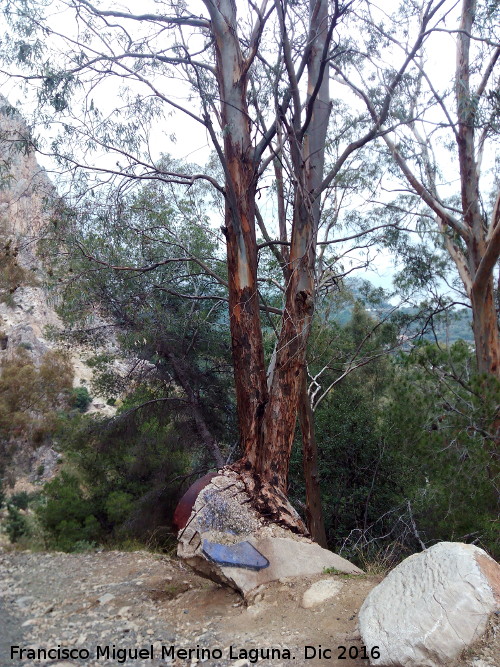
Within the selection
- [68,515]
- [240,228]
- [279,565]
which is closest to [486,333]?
[240,228]

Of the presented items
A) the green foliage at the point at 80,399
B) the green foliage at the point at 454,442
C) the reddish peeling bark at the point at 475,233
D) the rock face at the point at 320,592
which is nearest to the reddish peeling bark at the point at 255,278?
the rock face at the point at 320,592

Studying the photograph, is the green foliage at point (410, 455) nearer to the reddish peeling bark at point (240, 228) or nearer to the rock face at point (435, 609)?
the reddish peeling bark at point (240, 228)

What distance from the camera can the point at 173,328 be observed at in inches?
406

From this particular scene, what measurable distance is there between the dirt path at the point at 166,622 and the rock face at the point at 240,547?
0.48 ft

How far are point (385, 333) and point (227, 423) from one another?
11.3ft

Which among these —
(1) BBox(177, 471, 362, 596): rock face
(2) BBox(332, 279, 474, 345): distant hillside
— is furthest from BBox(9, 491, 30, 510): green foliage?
(1) BBox(177, 471, 362, 596): rock face

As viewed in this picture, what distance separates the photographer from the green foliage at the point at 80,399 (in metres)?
20.6

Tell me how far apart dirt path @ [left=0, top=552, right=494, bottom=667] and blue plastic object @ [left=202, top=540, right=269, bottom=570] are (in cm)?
21

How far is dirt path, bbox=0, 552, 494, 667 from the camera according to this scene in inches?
136

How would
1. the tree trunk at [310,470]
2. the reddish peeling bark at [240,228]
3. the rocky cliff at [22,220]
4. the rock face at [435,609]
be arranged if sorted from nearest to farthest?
the rock face at [435,609], the reddish peeling bark at [240,228], the rocky cliff at [22,220], the tree trunk at [310,470]

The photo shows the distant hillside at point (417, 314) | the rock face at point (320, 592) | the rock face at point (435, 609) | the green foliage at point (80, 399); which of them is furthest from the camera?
the green foliage at point (80, 399)

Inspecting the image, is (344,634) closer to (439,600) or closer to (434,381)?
(439,600)

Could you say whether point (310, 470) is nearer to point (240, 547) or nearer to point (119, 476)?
point (240, 547)

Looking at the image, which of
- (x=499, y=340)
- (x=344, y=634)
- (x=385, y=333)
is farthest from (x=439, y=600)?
(x=385, y=333)
